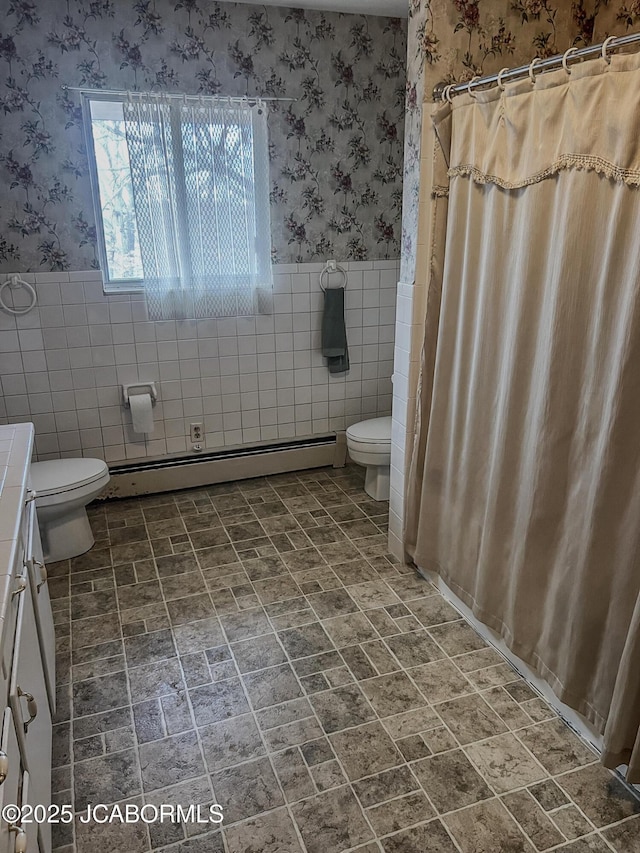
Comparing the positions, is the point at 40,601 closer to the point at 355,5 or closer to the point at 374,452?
the point at 374,452

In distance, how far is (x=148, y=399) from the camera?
3414mm

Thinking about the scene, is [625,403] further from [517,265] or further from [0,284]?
[0,284]

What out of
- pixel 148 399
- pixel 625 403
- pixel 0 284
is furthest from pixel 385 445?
pixel 0 284

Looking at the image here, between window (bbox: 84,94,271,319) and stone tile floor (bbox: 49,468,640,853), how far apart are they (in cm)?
136

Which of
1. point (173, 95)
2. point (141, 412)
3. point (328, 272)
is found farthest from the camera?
point (328, 272)

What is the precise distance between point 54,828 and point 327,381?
2.69m

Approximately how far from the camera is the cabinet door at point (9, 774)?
3.25 feet

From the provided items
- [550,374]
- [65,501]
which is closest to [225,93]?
[65,501]

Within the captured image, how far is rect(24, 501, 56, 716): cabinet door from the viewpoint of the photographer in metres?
1.75

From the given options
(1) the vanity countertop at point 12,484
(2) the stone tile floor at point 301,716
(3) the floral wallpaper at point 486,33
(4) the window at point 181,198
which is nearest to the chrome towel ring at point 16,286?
(4) the window at point 181,198

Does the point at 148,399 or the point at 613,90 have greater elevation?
the point at 613,90

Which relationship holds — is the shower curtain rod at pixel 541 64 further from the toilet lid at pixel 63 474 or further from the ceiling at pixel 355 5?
the toilet lid at pixel 63 474

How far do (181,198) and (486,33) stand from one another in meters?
1.61

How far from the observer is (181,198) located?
321cm
